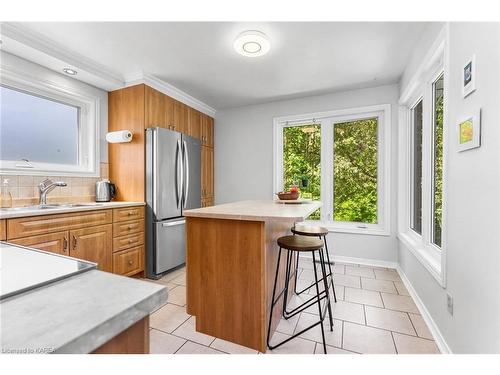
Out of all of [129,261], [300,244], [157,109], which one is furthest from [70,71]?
[300,244]

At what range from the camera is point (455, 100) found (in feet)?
5.07

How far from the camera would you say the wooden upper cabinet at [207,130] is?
4219mm

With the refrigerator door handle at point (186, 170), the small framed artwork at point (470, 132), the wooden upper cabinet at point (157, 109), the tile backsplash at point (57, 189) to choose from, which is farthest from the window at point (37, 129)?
the small framed artwork at point (470, 132)

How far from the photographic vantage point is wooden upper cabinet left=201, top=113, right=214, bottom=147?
166 inches

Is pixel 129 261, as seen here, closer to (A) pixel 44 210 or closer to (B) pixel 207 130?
(A) pixel 44 210

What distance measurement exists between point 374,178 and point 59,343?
380cm

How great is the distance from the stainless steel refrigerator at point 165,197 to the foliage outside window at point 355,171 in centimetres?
227

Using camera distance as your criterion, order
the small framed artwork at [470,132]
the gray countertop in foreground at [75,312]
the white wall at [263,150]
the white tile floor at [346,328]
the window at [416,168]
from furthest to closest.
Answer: the white wall at [263,150] → the window at [416,168] → the white tile floor at [346,328] → the small framed artwork at [470,132] → the gray countertop in foreground at [75,312]

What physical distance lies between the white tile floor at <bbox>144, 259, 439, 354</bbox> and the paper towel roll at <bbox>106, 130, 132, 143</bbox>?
186cm

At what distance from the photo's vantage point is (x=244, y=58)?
104 inches

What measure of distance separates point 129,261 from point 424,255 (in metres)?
3.03

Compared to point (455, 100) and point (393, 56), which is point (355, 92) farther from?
point (455, 100)

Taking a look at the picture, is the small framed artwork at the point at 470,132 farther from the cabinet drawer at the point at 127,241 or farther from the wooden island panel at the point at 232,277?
the cabinet drawer at the point at 127,241

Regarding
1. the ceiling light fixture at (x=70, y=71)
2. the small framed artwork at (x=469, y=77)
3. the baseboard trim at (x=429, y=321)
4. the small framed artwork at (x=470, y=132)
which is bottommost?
the baseboard trim at (x=429, y=321)
